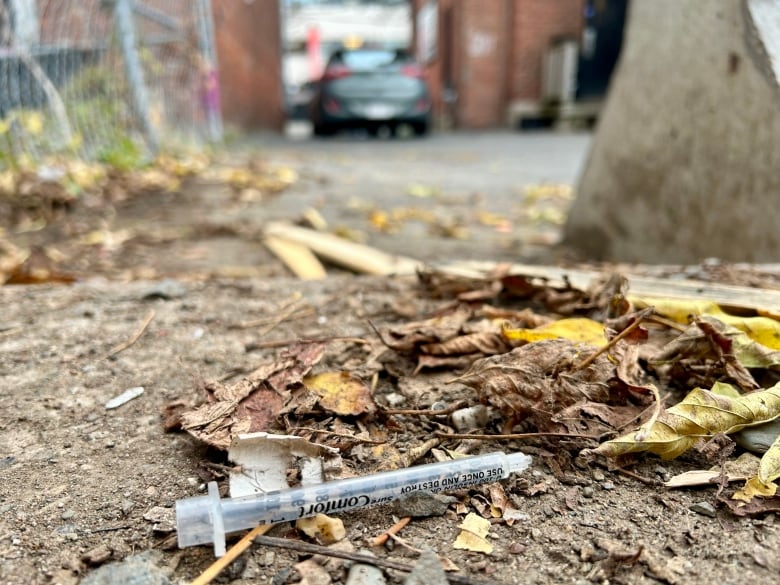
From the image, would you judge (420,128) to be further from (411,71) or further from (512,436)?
(512,436)

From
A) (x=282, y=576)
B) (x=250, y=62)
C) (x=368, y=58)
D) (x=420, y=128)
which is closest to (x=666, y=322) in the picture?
(x=282, y=576)

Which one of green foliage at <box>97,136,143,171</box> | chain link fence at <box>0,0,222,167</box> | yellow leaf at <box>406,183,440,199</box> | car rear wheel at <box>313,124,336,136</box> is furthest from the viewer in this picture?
car rear wheel at <box>313,124,336,136</box>

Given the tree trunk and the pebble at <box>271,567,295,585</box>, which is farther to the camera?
the tree trunk

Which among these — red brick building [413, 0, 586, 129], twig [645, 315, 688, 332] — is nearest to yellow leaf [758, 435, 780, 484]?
twig [645, 315, 688, 332]

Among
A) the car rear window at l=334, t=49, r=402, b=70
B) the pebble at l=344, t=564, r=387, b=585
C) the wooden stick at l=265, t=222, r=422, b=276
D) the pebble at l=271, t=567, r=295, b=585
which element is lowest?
the wooden stick at l=265, t=222, r=422, b=276

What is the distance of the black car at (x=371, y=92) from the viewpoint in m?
10.9

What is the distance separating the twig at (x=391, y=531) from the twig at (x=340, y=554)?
0.13 ft

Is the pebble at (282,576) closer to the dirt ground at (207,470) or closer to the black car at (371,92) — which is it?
the dirt ground at (207,470)

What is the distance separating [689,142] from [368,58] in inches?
386

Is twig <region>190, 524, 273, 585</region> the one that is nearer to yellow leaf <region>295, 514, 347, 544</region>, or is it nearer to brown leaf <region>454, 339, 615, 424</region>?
yellow leaf <region>295, 514, 347, 544</region>

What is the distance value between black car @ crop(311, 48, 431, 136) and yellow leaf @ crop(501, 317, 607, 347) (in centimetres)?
1016

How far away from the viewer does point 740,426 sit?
98cm

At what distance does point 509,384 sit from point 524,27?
14.1 meters

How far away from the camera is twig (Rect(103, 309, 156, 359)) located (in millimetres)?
1380
